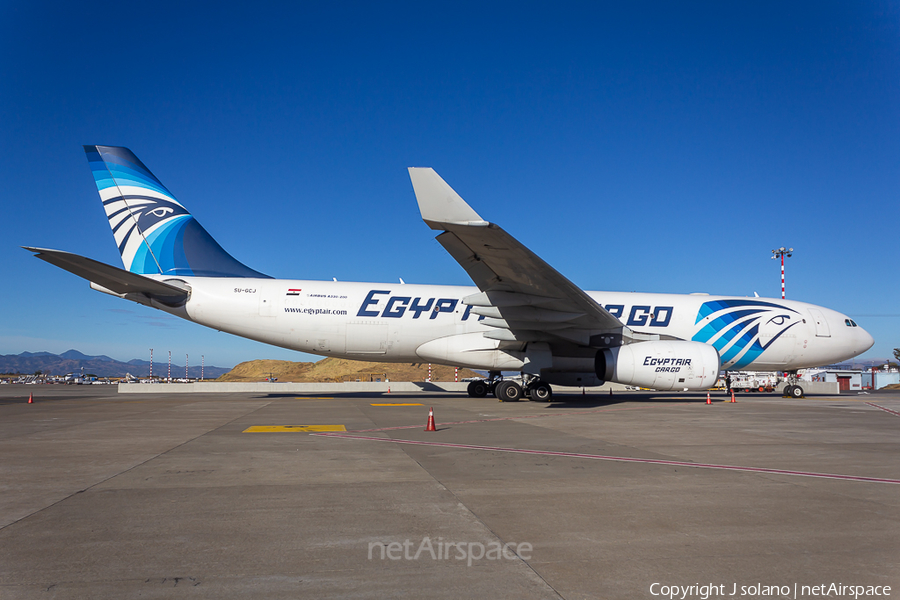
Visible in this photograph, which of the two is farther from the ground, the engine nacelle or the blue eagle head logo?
the blue eagle head logo

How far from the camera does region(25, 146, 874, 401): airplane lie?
50.8 feet

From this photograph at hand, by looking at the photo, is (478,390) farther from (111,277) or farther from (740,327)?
(111,277)

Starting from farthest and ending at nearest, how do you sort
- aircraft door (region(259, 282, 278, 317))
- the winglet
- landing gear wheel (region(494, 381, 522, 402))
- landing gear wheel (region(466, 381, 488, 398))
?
landing gear wheel (region(466, 381, 488, 398)), aircraft door (region(259, 282, 278, 317)), landing gear wheel (region(494, 381, 522, 402)), the winglet

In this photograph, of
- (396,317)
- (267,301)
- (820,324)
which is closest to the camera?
(267,301)

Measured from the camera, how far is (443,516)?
13.9 feet

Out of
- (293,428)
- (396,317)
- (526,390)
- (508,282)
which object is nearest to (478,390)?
(526,390)

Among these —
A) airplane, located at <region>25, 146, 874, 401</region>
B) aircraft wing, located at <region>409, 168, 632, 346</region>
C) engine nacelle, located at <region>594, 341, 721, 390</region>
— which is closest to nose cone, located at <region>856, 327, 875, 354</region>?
airplane, located at <region>25, 146, 874, 401</region>

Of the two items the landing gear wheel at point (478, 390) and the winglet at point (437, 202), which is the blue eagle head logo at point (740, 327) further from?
the winglet at point (437, 202)

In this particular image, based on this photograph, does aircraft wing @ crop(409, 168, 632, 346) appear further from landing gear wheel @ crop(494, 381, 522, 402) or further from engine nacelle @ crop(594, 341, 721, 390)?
landing gear wheel @ crop(494, 381, 522, 402)

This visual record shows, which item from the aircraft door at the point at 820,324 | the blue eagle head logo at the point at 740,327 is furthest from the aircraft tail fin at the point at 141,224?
the aircraft door at the point at 820,324

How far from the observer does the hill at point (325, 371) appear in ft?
222

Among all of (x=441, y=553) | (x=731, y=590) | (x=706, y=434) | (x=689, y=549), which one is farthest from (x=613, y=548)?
(x=706, y=434)

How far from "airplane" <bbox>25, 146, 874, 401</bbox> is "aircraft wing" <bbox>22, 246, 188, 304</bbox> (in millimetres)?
53

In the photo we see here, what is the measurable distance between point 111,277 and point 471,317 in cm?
1094
